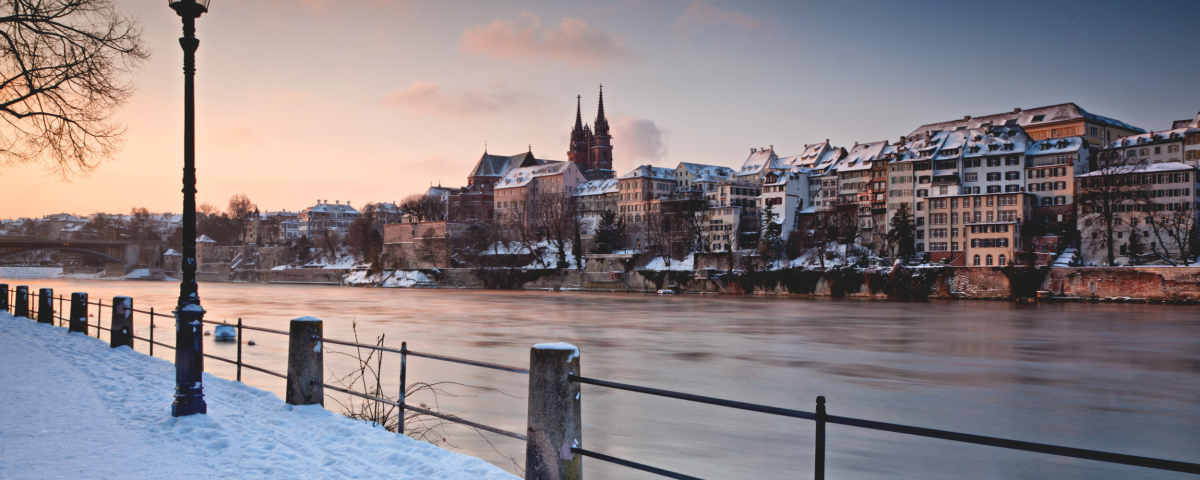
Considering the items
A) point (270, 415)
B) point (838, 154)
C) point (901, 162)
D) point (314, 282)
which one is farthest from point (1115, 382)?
point (314, 282)

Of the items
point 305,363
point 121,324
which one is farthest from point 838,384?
point 121,324

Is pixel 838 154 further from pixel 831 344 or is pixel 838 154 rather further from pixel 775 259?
pixel 831 344

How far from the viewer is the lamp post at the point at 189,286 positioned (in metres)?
7.06

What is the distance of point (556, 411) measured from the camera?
16.4 feet

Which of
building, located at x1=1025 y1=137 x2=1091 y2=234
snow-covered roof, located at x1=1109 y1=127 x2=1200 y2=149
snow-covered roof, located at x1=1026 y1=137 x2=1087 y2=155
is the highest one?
snow-covered roof, located at x1=1109 y1=127 x2=1200 y2=149

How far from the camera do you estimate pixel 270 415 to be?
738 centimetres

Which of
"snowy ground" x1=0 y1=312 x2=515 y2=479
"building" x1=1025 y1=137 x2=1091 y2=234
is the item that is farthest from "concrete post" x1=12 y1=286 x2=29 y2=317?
"building" x1=1025 y1=137 x2=1091 y2=234

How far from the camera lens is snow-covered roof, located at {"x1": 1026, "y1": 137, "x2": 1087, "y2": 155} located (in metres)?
68.4

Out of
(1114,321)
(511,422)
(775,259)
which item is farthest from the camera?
(775,259)

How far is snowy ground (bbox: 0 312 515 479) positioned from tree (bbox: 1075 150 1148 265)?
220ft

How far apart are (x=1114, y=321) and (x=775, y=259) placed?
38921mm

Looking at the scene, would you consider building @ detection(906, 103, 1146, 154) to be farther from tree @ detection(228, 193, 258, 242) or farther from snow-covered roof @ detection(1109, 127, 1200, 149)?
tree @ detection(228, 193, 258, 242)

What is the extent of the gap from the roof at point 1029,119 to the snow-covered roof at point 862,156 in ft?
12.5

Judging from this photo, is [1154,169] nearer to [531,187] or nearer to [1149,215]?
[1149,215]
